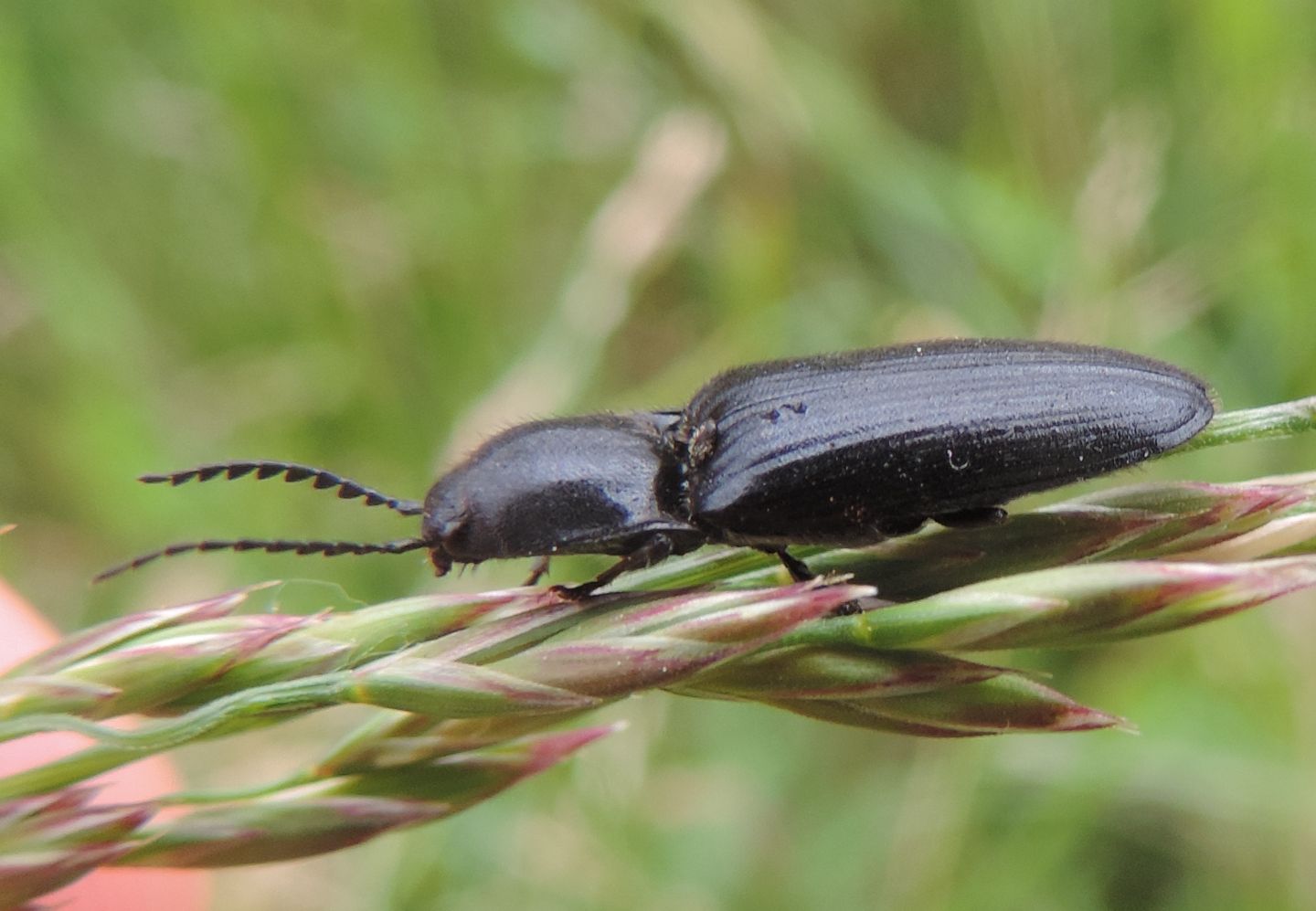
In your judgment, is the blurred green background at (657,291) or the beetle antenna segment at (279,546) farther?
the blurred green background at (657,291)

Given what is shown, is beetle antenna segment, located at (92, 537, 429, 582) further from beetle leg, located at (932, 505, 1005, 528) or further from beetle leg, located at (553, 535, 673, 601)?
beetle leg, located at (932, 505, 1005, 528)

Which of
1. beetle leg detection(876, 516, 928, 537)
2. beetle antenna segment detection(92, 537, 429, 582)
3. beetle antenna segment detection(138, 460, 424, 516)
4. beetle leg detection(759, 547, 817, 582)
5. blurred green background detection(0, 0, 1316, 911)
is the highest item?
blurred green background detection(0, 0, 1316, 911)

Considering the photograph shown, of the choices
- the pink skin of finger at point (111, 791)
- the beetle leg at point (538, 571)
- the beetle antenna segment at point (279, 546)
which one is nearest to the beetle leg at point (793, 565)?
the beetle leg at point (538, 571)

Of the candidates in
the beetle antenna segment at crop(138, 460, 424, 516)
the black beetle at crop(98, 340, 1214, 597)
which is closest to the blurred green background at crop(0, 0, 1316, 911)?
the black beetle at crop(98, 340, 1214, 597)

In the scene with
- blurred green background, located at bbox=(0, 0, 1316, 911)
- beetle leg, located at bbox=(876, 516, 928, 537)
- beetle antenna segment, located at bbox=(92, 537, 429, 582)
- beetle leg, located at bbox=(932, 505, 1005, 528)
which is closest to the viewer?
beetle antenna segment, located at bbox=(92, 537, 429, 582)

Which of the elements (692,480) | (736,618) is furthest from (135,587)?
(736,618)

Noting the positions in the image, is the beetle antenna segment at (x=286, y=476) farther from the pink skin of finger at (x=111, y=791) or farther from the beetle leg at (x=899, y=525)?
the beetle leg at (x=899, y=525)

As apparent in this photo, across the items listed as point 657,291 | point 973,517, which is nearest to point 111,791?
point 973,517
